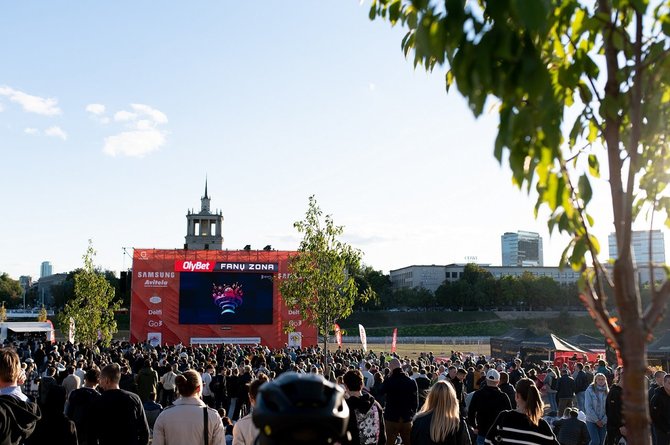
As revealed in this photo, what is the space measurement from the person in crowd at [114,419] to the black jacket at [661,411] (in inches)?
271

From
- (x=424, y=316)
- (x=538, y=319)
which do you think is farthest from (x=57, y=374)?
(x=538, y=319)

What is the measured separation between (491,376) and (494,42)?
6324 millimetres

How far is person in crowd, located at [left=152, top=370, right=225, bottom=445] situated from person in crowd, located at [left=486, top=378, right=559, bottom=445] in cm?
246

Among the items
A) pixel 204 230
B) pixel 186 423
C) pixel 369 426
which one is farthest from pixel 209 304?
pixel 204 230

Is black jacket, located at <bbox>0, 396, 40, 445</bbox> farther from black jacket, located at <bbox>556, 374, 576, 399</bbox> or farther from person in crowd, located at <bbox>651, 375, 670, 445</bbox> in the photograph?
black jacket, located at <bbox>556, 374, 576, 399</bbox>

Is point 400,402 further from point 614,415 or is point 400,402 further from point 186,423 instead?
point 186,423

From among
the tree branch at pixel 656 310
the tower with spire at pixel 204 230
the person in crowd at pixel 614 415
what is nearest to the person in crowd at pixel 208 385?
the person in crowd at pixel 614 415

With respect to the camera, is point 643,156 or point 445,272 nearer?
point 643,156

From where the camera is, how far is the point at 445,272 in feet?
490

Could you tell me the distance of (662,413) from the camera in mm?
8781

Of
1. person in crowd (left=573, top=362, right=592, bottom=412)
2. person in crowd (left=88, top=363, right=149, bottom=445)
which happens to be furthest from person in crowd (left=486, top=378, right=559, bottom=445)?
person in crowd (left=573, top=362, right=592, bottom=412)

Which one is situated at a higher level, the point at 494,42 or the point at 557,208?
the point at 494,42

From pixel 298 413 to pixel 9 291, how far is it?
153819mm

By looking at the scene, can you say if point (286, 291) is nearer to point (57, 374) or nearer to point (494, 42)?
point (57, 374)
